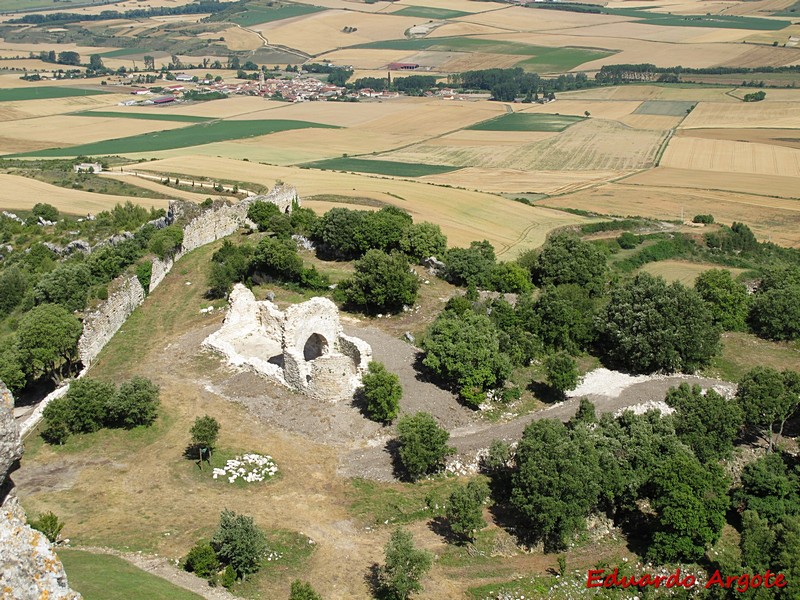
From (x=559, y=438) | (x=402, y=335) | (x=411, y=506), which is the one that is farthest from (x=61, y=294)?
(x=559, y=438)

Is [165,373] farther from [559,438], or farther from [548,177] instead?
[548,177]

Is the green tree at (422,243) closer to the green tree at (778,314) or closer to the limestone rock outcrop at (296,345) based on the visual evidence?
the limestone rock outcrop at (296,345)

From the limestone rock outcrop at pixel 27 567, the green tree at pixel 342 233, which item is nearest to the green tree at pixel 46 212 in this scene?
the green tree at pixel 342 233

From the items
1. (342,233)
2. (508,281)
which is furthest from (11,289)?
(508,281)

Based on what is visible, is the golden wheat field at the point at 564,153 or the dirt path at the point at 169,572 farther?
the golden wheat field at the point at 564,153

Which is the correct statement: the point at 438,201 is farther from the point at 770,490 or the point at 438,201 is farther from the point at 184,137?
the point at 184,137

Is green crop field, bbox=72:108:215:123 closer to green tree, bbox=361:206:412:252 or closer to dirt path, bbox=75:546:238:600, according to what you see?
green tree, bbox=361:206:412:252

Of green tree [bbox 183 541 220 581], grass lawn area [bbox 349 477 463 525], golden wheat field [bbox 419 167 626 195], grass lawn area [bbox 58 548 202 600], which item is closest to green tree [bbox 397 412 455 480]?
grass lawn area [bbox 349 477 463 525]

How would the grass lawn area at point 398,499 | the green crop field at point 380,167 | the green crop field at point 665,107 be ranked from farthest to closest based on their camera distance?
the green crop field at point 665,107, the green crop field at point 380,167, the grass lawn area at point 398,499
